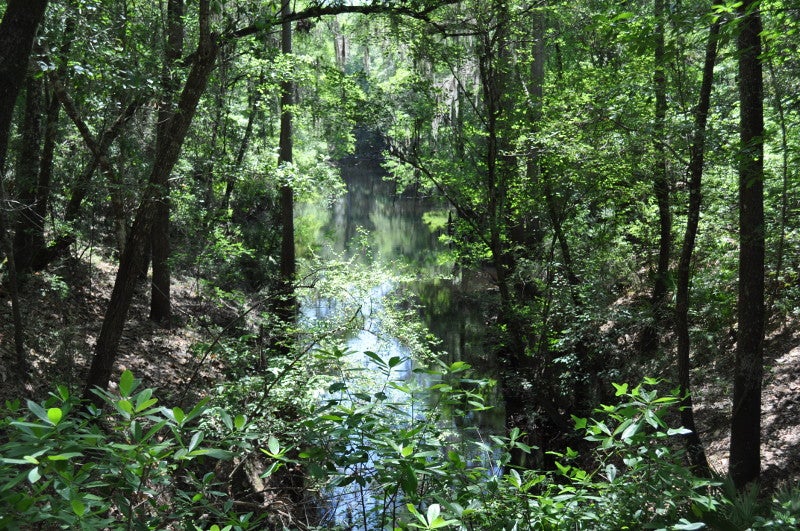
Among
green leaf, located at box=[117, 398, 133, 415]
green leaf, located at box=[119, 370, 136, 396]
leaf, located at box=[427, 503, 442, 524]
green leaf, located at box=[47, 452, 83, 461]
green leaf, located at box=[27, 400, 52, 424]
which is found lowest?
leaf, located at box=[427, 503, 442, 524]

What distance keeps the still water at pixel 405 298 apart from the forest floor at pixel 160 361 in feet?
7.57

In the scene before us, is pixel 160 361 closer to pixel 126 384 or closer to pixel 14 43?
pixel 14 43

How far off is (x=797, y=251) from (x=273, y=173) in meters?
8.66

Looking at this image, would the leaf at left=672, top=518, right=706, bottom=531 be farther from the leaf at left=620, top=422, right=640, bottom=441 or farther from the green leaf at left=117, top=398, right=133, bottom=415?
the green leaf at left=117, top=398, right=133, bottom=415

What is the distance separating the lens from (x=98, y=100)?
24.4 ft

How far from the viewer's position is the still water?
664cm

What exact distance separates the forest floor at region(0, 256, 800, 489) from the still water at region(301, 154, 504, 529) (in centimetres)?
231

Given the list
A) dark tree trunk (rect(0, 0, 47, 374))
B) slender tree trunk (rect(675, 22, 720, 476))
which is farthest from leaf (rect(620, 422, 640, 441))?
slender tree trunk (rect(675, 22, 720, 476))

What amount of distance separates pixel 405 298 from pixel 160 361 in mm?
4277

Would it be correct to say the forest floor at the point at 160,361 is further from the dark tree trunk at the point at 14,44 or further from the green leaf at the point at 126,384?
the green leaf at the point at 126,384

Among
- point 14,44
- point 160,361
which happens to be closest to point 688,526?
point 14,44

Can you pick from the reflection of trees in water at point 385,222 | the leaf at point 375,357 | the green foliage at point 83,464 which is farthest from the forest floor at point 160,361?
the reflection of trees in water at point 385,222

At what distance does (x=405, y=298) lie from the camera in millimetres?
11570

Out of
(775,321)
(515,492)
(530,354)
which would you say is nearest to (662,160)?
(775,321)
